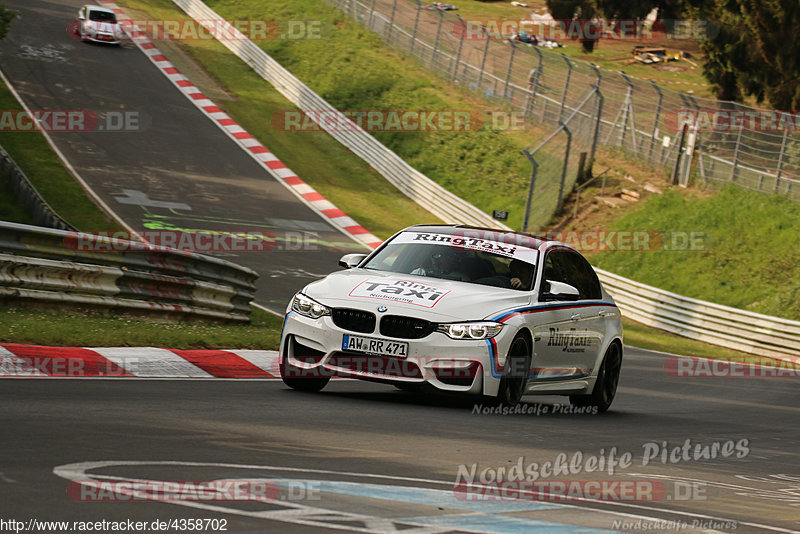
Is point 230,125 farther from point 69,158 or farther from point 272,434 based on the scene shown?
point 272,434

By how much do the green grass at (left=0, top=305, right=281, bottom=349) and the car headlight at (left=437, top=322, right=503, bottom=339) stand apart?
344 cm

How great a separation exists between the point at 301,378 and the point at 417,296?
1.25m

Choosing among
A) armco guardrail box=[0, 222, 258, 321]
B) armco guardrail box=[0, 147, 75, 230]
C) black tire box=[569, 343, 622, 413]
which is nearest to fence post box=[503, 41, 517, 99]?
armco guardrail box=[0, 147, 75, 230]

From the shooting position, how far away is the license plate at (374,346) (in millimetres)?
9062

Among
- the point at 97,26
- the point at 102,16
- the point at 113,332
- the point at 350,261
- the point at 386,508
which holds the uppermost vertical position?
the point at 386,508

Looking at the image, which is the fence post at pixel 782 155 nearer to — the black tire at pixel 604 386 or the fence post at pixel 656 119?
the fence post at pixel 656 119

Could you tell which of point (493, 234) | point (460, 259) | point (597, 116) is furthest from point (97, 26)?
point (460, 259)

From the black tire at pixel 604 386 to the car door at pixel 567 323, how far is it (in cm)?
31

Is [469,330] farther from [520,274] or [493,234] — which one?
[493,234]

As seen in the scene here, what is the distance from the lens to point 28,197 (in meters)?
23.9

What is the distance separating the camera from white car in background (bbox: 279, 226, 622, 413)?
9.12 metres

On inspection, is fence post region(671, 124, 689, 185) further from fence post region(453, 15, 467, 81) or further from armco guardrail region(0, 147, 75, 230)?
armco guardrail region(0, 147, 75, 230)

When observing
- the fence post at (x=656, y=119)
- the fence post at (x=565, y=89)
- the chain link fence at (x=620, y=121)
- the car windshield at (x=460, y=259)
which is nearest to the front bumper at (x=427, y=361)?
the car windshield at (x=460, y=259)

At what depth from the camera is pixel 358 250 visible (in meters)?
28.9
